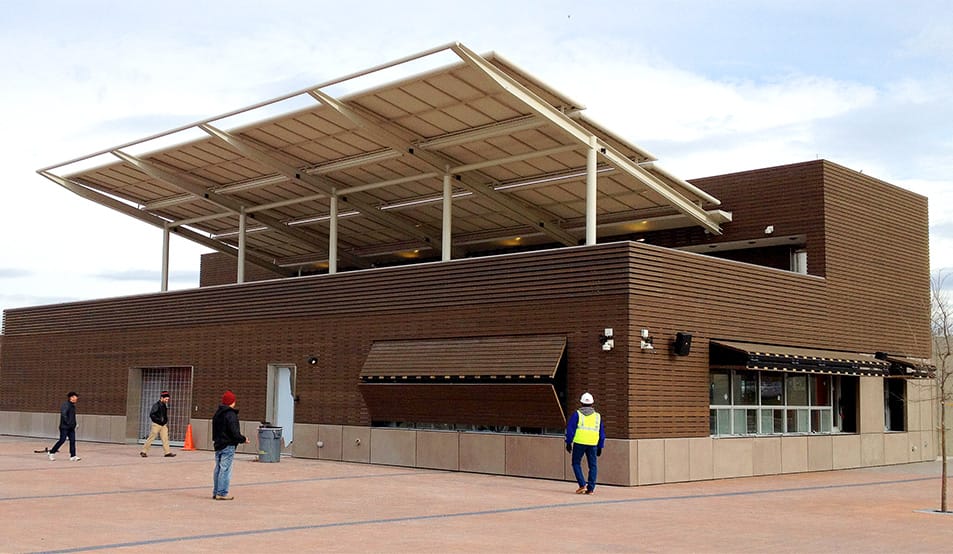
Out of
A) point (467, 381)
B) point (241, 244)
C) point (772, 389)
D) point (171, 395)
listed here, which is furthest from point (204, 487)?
point (241, 244)

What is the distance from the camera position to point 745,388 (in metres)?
23.3

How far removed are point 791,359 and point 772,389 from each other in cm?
147

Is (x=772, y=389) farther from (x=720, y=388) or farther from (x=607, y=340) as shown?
(x=607, y=340)

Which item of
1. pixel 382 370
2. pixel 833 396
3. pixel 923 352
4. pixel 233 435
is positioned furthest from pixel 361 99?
pixel 923 352

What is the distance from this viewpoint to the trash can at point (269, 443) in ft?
79.7

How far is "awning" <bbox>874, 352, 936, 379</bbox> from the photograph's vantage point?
27163 mm

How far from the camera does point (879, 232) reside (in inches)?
1096

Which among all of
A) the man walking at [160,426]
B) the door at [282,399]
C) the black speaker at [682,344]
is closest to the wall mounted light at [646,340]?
the black speaker at [682,344]

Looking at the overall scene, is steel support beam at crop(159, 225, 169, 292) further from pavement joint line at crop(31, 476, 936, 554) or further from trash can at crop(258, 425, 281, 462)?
pavement joint line at crop(31, 476, 936, 554)

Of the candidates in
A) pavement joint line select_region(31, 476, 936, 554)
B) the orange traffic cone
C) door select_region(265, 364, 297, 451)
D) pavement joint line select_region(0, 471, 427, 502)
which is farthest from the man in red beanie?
the orange traffic cone

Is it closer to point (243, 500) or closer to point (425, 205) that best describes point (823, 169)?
point (425, 205)

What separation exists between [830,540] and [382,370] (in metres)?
13.2

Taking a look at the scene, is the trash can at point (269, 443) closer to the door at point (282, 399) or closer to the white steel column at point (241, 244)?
the door at point (282, 399)

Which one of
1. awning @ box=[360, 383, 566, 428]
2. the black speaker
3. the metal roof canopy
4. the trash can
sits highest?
the metal roof canopy
